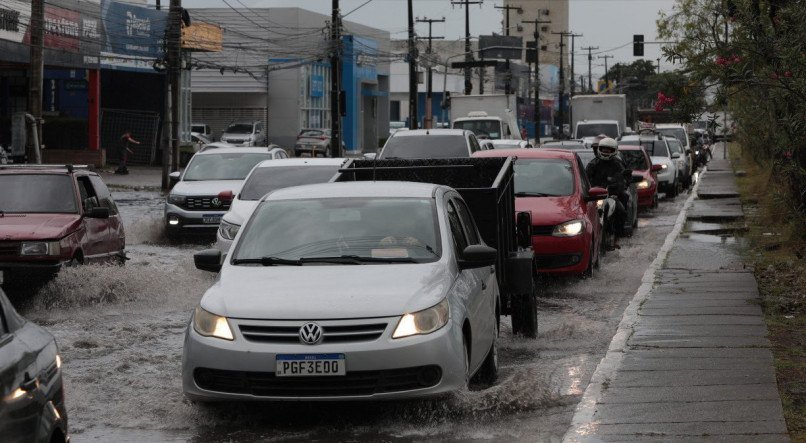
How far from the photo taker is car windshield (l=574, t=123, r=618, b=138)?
49.5 m

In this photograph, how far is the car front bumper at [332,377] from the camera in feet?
25.5

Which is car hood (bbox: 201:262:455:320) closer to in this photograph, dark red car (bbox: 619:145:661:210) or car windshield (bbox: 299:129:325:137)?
dark red car (bbox: 619:145:661:210)

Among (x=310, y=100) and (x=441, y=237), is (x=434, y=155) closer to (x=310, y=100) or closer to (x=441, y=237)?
(x=441, y=237)

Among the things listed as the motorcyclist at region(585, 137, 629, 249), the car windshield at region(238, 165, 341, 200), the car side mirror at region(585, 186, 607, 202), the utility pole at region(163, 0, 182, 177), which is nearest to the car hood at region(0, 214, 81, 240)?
the car windshield at region(238, 165, 341, 200)

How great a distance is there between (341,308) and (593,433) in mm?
1613

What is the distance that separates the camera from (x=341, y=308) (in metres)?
7.90

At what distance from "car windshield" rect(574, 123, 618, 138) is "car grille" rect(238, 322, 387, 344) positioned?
42.2m

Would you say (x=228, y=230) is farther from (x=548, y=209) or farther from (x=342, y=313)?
(x=342, y=313)

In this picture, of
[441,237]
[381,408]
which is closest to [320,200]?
[441,237]

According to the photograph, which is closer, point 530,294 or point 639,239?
point 530,294

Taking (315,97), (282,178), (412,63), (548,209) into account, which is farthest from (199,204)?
(315,97)

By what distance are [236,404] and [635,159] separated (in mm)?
24291

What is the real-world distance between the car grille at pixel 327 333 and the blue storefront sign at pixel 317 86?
79004mm

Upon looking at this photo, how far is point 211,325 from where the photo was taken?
8.04 m
